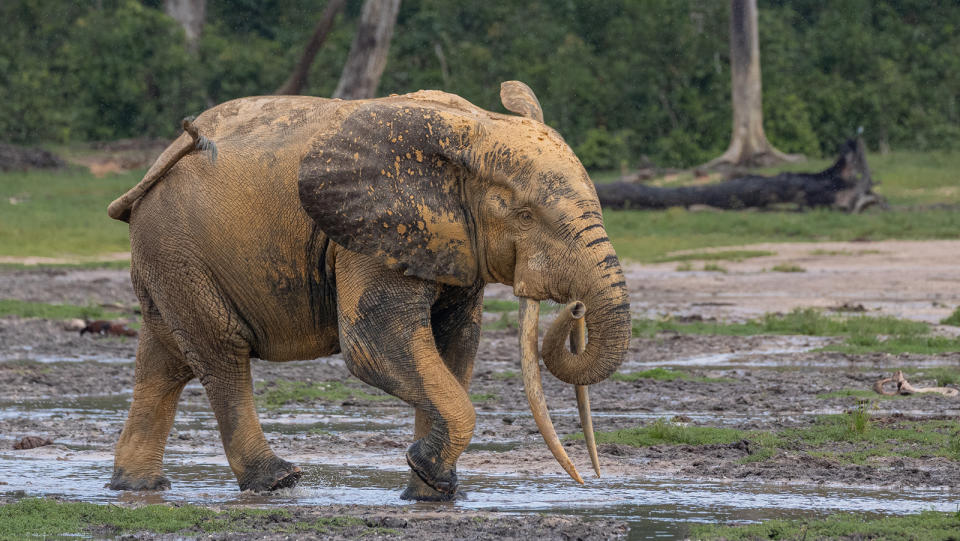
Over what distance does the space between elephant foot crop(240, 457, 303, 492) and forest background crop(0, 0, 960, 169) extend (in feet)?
70.4

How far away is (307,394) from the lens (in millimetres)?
10625

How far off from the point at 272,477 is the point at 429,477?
929 millimetres

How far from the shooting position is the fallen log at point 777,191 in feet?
77.4

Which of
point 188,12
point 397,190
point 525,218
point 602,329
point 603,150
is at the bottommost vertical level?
point 602,329

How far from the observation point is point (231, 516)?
20.5 feet

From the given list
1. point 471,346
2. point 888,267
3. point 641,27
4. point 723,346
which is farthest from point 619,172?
point 471,346

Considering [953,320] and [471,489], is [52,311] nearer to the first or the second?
[953,320]

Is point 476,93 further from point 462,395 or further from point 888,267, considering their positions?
point 462,395

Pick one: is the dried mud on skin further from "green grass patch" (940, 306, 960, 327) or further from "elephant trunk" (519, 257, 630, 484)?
"green grass patch" (940, 306, 960, 327)

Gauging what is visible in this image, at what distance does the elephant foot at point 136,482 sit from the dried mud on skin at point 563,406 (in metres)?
0.89

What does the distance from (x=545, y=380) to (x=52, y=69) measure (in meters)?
24.4

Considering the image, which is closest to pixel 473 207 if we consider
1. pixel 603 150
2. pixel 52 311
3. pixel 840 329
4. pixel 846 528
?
pixel 846 528

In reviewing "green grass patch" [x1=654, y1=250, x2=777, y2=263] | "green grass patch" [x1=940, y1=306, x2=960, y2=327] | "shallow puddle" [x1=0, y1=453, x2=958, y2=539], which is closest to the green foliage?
"green grass patch" [x1=654, y1=250, x2=777, y2=263]

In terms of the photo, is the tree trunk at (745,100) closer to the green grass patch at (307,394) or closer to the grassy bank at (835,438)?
the green grass patch at (307,394)
